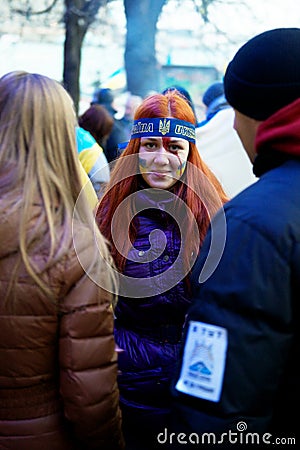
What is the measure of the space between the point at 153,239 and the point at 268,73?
102cm

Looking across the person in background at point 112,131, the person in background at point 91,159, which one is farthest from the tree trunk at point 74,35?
the person in background at point 91,159

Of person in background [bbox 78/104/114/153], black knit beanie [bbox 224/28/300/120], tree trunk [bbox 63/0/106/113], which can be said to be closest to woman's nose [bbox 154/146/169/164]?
black knit beanie [bbox 224/28/300/120]

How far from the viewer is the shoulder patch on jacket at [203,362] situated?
138 cm

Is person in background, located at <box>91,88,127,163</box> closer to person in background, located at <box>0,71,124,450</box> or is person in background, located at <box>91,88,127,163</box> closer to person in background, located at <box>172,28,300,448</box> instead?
person in background, located at <box>0,71,124,450</box>

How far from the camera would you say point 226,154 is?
4.34 metres

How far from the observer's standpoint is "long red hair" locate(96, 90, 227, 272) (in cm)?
246

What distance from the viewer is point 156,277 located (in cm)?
233

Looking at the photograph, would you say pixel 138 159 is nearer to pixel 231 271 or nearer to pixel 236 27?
pixel 231 271

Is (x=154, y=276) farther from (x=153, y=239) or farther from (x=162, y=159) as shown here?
(x=162, y=159)

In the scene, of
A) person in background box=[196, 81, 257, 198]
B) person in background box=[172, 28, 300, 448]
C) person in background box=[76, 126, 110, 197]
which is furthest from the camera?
person in background box=[76, 126, 110, 197]

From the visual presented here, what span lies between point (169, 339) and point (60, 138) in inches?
35.0

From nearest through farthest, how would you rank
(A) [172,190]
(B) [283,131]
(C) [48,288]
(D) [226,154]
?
(B) [283,131] < (C) [48,288] < (A) [172,190] < (D) [226,154]

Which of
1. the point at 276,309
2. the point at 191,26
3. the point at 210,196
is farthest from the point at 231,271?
the point at 191,26

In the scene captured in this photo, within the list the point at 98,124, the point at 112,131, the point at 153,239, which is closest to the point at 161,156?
the point at 153,239
